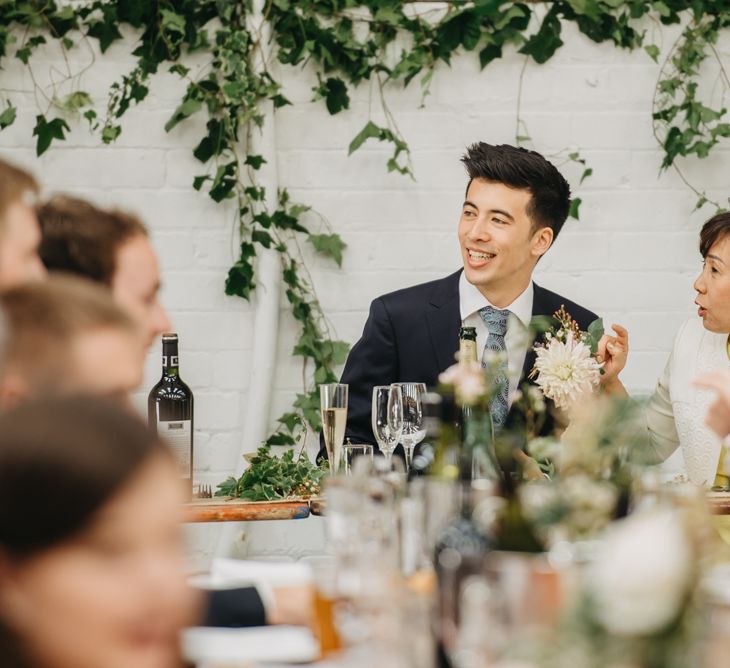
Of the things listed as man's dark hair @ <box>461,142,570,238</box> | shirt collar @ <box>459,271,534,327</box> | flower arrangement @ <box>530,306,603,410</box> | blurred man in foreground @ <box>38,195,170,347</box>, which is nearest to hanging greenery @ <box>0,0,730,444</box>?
man's dark hair @ <box>461,142,570,238</box>

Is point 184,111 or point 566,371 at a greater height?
point 184,111

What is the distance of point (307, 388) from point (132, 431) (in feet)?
7.42

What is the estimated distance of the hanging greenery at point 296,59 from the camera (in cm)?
295

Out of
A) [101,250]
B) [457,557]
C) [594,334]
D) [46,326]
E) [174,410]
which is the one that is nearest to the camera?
[457,557]

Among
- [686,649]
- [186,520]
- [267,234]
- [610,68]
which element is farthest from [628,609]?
[610,68]

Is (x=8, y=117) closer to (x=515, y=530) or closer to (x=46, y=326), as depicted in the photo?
(x=46, y=326)

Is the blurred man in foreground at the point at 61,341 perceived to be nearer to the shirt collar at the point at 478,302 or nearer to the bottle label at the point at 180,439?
the bottle label at the point at 180,439

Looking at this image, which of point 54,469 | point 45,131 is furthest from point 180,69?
point 54,469

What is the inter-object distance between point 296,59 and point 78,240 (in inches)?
62.5

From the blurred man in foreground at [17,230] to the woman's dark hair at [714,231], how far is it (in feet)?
5.47

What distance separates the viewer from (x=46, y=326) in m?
1.08

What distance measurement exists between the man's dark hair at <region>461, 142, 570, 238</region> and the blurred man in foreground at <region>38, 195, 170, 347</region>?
1333 mm

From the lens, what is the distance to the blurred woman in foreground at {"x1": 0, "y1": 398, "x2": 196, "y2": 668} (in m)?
0.74

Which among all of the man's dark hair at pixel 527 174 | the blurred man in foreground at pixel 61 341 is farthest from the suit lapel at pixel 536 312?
the blurred man in foreground at pixel 61 341
